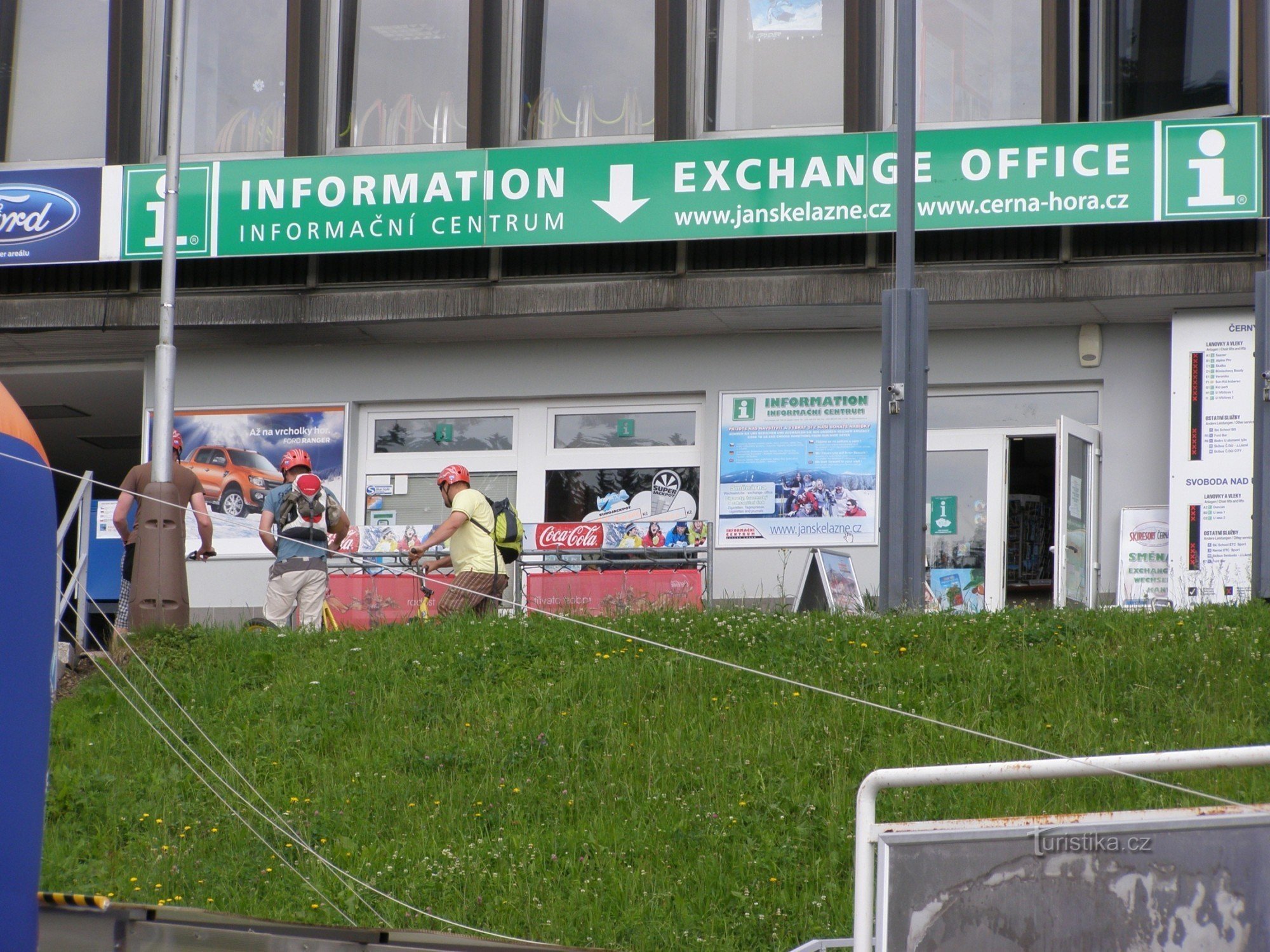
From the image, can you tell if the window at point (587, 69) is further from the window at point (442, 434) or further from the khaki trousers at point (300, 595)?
the khaki trousers at point (300, 595)

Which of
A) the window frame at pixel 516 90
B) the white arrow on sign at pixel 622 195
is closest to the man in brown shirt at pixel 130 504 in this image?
the white arrow on sign at pixel 622 195

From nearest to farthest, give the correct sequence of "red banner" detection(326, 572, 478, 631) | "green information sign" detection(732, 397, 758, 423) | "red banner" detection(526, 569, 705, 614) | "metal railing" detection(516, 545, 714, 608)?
"red banner" detection(526, 569, 705, 614)
"red banner" detection(326, 572, 478, 631)
"metal railing" detection(516, 545, 714, 608)
"green information sign" detection(732, 397, 758, 423)

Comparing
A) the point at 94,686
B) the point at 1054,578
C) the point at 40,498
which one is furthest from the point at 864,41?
the point at 40,498

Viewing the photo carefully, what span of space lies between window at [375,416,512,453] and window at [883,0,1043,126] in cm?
529

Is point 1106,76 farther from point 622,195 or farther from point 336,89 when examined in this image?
point 336,89

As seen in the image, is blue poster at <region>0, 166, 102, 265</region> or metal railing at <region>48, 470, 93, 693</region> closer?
metal railing at <region>48, 470, 93, 693</region>

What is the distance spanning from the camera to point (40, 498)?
20.0 feet

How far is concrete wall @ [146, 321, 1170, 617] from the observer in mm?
16531

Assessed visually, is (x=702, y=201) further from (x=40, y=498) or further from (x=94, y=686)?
(x=40, y=498)

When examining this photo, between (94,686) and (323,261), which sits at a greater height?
(323,261)

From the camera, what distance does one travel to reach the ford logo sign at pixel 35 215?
17.9 meters

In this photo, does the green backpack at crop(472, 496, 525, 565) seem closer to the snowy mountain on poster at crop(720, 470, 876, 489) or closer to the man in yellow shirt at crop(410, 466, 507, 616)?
the man in yellow shirt at crop(410, 466, 507, 616)

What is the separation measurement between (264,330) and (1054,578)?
876 centimetres

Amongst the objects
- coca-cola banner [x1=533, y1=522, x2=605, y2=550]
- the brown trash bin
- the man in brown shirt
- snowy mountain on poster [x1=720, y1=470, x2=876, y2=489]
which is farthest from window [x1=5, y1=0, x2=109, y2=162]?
snowy mountain on poster [x1=720, y1=470, x2=876, y2=489]
